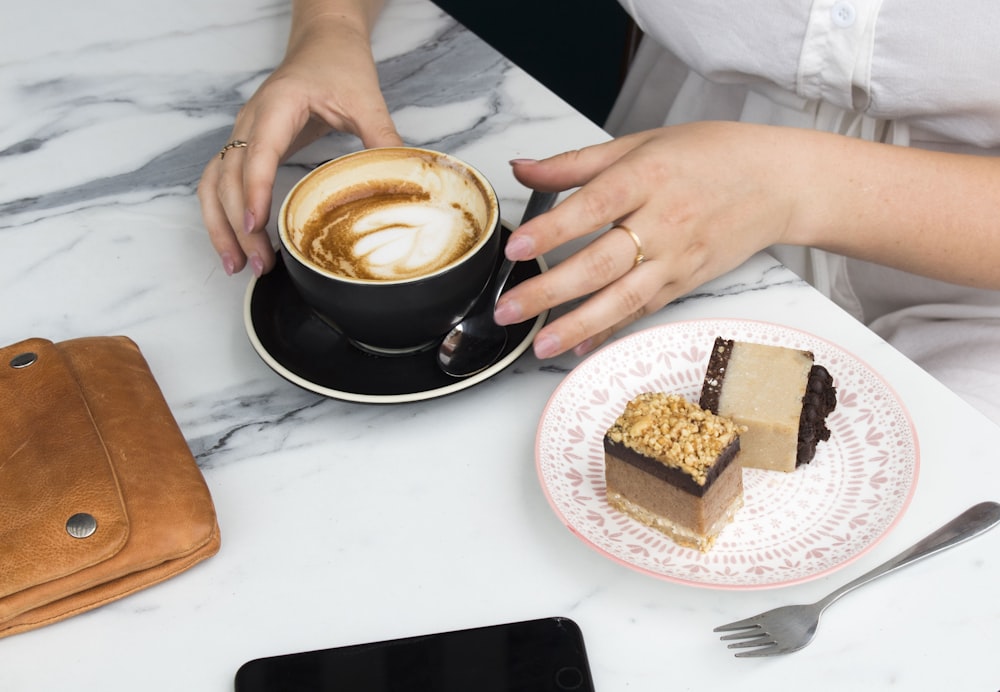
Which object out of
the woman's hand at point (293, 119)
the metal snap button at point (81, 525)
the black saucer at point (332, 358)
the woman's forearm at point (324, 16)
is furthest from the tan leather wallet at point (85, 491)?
the woman's forearm at point (324, 16)

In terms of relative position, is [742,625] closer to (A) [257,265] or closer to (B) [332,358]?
(B) [332,358]

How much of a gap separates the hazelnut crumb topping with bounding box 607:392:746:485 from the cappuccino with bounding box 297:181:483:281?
0.24 meters

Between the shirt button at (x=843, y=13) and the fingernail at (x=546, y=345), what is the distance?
1.62 feet

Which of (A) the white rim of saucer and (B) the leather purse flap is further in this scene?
(A) the white rim of saucer

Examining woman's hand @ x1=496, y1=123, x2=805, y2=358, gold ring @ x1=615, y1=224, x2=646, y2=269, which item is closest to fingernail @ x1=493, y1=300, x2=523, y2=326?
woman's hand @ x1=496, y1=123, x2=805, y2=358

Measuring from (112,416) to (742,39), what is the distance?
2.63ft

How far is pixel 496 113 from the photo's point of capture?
1.25m

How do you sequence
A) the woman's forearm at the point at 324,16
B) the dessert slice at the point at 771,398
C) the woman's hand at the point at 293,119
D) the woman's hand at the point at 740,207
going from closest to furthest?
the dessert slice at the point at 771,398 → the woman's hand at the point at 740,207 → the woman's hand at the point at 293,119 → the woman's forearm at the point at 324,16

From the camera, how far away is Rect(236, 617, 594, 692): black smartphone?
649 millimetres

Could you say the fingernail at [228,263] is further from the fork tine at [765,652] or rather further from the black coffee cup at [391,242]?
the fork tine at [765,652]

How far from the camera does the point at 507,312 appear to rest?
2.77 ft

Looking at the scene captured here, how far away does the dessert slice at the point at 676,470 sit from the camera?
712 mm

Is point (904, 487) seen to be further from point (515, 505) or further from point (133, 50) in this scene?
point (133, 50)

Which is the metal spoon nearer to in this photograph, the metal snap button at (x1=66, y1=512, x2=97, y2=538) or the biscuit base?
the biscuit base
